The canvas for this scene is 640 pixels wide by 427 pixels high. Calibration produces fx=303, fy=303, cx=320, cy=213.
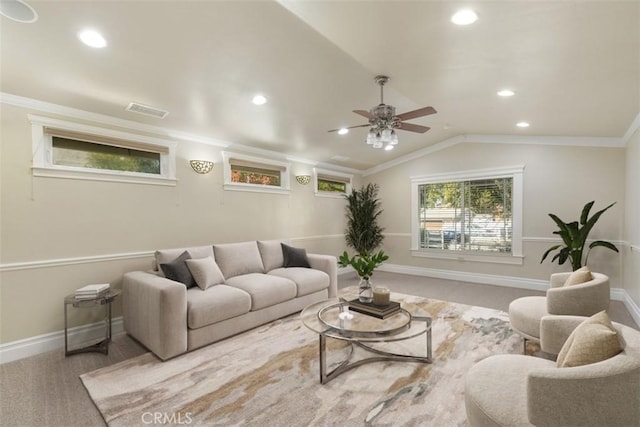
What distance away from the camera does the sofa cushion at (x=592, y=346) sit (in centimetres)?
139

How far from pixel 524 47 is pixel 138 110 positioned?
3.77 metres

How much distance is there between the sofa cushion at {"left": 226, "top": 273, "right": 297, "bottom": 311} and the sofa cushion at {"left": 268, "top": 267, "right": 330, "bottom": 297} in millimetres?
130

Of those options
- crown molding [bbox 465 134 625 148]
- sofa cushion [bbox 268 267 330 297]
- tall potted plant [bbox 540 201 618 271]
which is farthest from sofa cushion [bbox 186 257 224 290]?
crown molding [bbox 465 134 625 148]

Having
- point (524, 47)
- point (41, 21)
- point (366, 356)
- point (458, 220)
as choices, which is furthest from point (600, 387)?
point (458, 220)

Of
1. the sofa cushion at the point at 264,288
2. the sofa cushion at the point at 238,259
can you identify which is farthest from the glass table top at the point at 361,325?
the sofa cushion at the point at 238,259

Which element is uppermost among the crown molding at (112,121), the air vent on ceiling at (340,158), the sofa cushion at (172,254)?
the air vent on ceiling at (340,158)

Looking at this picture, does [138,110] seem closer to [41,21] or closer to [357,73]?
[41,21]

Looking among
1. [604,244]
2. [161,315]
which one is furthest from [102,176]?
[604,244]

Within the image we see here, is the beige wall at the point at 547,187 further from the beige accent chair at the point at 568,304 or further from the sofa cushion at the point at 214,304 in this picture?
the sofa cushion at the point at 214,304

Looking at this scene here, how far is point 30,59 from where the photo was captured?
8.04 feet

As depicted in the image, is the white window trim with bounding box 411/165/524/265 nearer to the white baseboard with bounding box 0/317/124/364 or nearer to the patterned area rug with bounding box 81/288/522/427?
the patterned area rug with bounding box 81/288/522/427

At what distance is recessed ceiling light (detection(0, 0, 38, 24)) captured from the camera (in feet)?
6.31

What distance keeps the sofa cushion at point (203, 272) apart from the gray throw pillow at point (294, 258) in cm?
134

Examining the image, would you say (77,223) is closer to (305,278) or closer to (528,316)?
(305,278)
